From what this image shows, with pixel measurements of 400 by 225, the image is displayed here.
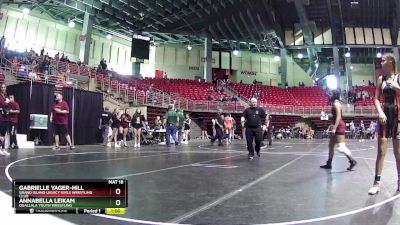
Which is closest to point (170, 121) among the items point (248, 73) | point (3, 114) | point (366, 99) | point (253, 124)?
point (253, 124)

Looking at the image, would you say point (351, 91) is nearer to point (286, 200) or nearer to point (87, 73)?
point (87, 73)

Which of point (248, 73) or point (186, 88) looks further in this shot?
point (248, 73)

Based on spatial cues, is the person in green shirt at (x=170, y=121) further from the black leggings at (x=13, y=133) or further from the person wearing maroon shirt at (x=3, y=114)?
the person wearing maroon shirt at (x=3, y=114)

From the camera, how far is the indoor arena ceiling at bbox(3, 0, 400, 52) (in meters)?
31.0

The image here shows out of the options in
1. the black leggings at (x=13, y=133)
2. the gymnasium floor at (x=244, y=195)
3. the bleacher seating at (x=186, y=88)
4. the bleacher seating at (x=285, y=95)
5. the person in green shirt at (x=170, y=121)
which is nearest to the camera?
the gymnasium floor at (x=244, y=195)
